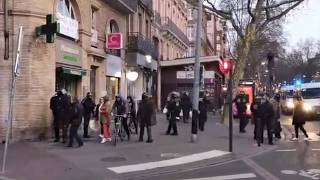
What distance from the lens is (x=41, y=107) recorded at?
19.9 metres

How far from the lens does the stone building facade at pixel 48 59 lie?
63.3ft

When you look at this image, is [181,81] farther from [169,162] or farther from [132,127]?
[169,162]

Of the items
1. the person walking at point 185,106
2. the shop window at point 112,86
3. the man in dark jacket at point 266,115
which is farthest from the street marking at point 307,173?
the person walking at point 185,106

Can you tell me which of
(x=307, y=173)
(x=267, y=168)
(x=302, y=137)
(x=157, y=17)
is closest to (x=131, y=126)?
(x=302, y=137)

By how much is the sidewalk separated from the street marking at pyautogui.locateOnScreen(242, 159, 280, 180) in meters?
0.83

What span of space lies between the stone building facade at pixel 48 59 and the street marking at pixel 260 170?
23.4ft

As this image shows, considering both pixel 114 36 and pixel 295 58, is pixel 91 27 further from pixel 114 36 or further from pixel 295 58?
pixel 295 58

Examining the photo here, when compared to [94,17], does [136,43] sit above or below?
below

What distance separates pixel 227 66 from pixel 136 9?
46.6 feet

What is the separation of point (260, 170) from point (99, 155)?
4.61 metres

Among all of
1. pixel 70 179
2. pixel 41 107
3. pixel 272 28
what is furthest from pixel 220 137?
pixel 272 28

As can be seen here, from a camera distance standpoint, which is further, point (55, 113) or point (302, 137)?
point (302, 137)

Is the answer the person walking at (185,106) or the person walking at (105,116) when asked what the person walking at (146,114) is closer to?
the person walking at (105,116)

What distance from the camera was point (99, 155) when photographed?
16.6 meters
